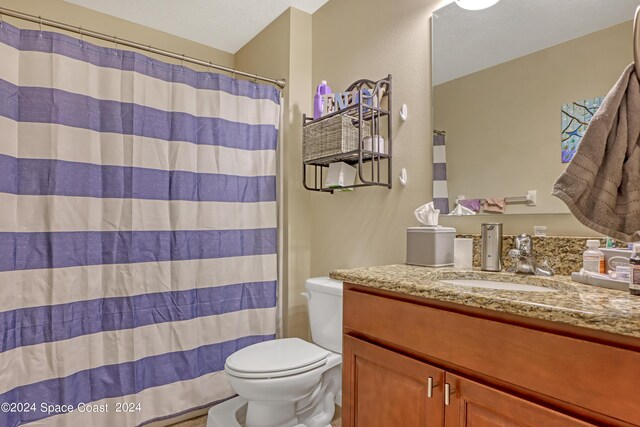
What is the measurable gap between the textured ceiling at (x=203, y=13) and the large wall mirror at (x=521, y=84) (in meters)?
1.12

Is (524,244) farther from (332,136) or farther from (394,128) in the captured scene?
(332,136)

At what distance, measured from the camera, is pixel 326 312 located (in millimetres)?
1735

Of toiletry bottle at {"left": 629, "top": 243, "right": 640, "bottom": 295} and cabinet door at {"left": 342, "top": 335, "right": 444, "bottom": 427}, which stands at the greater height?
toiletry bottle at {"left": 629, "top": 243, "right": 640, "bottom": 295}

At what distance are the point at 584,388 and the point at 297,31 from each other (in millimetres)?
2235

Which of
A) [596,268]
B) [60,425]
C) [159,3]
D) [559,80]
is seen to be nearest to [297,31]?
[159,3]

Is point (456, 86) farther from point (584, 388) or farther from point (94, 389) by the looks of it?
point (94, 389)

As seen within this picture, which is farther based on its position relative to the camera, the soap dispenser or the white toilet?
the white toilet

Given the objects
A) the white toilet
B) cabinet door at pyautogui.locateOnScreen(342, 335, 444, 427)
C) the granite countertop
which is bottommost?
the white toilet

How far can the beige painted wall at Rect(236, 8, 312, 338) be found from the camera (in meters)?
2.17

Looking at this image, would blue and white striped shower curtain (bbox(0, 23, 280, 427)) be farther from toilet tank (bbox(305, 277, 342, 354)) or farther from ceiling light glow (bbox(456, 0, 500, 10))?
→ ceiling light glow (bbox(456, 0, 500, 10))

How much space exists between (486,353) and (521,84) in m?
1.02

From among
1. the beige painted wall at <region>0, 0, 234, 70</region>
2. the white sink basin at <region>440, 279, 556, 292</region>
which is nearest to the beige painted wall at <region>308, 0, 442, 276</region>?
Result: the white sink basin at <region>440, 279, 556, 292</region>

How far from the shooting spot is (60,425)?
4.98 feet

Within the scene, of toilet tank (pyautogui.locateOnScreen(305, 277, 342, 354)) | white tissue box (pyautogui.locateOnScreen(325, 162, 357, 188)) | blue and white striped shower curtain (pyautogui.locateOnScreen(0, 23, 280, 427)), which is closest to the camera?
blue and white striped shower curtain (pyautogui.locateOnScreen(0, 23, 280, 427))
